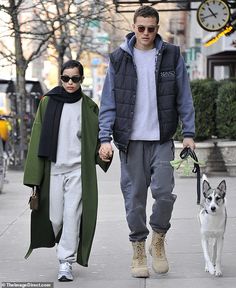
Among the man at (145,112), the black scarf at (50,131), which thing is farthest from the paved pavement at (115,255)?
the black scarf at (50,131)

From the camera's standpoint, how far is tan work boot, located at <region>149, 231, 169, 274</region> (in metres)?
6.96

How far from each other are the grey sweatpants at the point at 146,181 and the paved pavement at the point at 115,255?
453 mm

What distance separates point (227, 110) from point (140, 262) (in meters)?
8.61

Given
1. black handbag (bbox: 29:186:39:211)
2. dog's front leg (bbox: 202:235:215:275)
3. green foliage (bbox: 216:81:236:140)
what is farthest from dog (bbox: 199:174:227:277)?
green foliage (bbox: 216:81:236:140)

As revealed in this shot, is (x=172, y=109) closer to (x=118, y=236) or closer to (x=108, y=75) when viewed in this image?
(x=108, y=75)

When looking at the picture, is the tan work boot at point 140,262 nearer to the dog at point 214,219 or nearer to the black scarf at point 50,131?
the dog at point 214,219

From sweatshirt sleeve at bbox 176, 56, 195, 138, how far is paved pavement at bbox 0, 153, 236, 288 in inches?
47.6

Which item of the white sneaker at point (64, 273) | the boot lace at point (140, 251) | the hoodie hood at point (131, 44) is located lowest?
the white sneaker at point (64, 273)

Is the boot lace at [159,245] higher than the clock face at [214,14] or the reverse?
the reverse

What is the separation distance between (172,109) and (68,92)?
861 mm

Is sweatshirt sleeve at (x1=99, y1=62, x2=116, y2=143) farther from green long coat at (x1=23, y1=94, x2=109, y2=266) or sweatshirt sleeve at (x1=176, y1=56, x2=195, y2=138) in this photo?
sweatshirt sleeve at (x1=176, y1=56, x2=195, y2=138)

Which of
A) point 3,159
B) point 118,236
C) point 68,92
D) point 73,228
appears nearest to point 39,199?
point 73,228

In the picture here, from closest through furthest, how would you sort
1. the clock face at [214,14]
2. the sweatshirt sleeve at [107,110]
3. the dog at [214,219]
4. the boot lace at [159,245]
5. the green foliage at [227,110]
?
the sweatshirt sleeve at [107,110]
the dog at [214,219]
the boot lace at [159,245]
the green foliage at [227,110]
the clock face at [214,14]

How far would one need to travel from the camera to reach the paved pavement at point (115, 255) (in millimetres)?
6852
